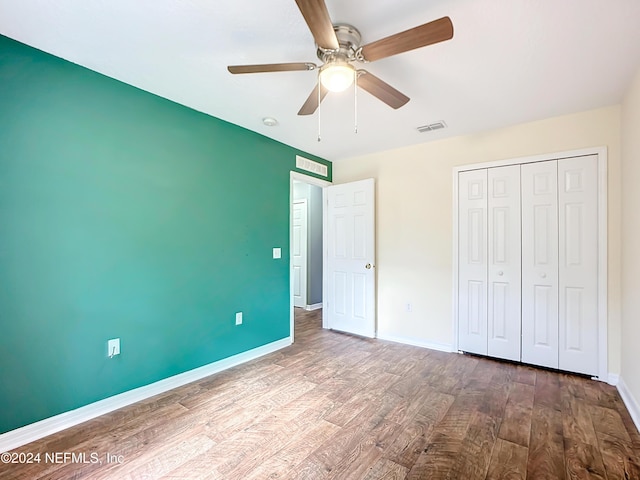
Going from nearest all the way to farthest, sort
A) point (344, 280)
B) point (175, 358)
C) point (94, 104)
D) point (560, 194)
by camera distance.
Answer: point (94, 104) → point (175, 358) → point (560, 194) → point (344, 280)

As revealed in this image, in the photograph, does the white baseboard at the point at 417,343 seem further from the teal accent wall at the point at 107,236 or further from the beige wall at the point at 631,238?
the teal accent wall at the point at 107,236

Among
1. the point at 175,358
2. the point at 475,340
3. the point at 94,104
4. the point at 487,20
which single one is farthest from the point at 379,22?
the point at 475,340

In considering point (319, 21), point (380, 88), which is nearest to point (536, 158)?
point (380, 88)

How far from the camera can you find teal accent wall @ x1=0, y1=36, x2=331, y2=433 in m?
1.84

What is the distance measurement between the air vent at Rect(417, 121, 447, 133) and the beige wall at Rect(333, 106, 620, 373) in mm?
383

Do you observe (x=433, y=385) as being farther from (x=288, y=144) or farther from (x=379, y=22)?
(x=288, y=144)

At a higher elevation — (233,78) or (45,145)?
(233,78)

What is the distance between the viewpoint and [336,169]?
4414mm

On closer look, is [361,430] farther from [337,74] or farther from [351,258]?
[351,258]

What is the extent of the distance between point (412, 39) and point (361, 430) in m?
2.30

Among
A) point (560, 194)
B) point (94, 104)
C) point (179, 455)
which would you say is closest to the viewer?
point (179, 455)

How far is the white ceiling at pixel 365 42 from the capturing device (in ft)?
5.11

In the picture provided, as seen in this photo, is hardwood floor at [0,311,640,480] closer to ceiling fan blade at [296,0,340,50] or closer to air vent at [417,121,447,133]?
ceiling fan blade at [296,0,340,50]

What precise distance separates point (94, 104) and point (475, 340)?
13.5 feet
